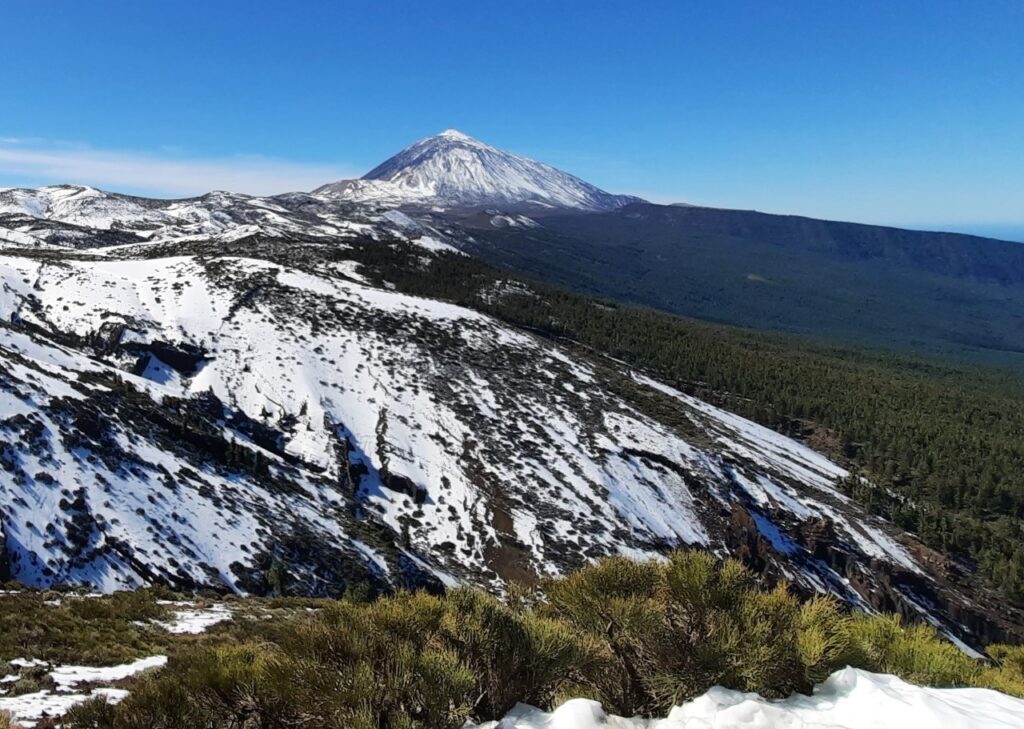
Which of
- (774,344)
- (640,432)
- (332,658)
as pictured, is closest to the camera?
(332,658)

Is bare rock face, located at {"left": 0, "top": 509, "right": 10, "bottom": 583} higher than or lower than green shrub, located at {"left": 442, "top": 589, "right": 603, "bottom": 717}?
lower

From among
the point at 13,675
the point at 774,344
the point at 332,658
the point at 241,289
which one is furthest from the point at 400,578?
the point at 774,344

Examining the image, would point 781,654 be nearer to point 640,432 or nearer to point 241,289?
point 640,432

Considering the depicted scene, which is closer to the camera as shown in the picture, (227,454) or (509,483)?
(227,454)

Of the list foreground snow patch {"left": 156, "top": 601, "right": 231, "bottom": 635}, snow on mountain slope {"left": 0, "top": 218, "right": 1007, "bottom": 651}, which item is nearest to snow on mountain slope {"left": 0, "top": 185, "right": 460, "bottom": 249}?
snow on mountain slope {"left": 0, "top": 218, "right": 1007, "bottom": 651}

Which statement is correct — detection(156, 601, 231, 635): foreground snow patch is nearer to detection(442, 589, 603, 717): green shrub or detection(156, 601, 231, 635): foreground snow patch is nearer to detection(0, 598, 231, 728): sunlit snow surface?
detection(0, 598, 231, 728): sunlit snow surface

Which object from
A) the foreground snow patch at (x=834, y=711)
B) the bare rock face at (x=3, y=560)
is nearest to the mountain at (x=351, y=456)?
the bare rock face at (x=3, y=560)
